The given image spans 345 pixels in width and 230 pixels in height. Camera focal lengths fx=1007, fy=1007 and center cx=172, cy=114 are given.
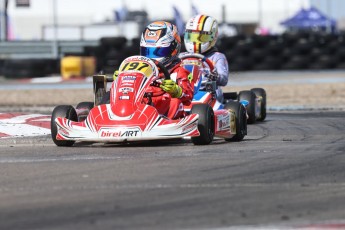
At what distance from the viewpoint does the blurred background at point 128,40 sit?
24.9 meters

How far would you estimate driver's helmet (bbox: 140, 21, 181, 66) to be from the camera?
395 inches

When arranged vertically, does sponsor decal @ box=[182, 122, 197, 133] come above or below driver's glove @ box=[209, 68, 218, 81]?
below

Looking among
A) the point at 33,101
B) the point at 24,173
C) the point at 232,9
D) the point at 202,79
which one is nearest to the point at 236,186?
the point at 24,173

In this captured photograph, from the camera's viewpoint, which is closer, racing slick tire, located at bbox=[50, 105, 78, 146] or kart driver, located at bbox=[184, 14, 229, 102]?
racing slick tire, located at bbox=[50, 105, 78, 146]

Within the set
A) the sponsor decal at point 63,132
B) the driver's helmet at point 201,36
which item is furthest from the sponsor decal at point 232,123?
the driver's helmet at point 201,36

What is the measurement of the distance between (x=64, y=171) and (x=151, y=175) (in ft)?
2.21

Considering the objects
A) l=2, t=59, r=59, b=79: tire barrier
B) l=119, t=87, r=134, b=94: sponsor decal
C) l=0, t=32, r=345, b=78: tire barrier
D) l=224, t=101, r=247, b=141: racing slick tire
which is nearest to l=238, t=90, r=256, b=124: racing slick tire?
l=224, t=101, r=247, b=141: racing slick tire

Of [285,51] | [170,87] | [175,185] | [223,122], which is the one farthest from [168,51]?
[285,51]

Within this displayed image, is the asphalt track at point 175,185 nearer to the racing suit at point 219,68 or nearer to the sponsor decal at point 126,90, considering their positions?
the sponsor decal at point 126,90

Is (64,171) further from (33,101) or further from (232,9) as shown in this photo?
(232,9)

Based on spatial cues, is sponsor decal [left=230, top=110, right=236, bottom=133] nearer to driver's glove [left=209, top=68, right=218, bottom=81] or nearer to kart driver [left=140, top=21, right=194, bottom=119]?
kart driver [left=140, top=21, right=194, bottom=119]

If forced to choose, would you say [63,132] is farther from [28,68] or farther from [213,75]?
[28,68]

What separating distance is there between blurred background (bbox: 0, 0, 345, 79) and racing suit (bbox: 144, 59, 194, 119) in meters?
14.1

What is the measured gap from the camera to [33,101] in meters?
17.2
